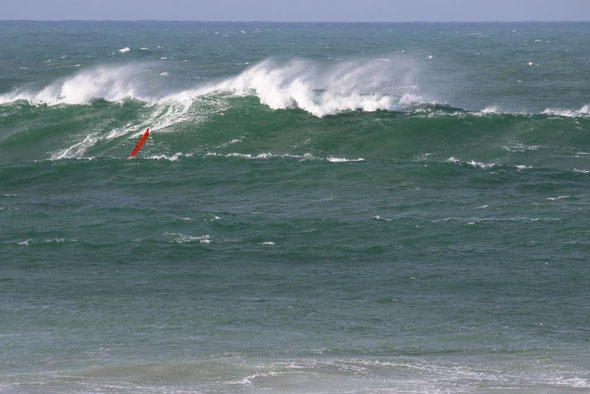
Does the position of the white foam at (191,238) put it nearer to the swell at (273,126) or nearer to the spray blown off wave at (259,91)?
the swell at (273,126)

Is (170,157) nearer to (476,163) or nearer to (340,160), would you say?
(340,160)

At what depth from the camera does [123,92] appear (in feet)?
132

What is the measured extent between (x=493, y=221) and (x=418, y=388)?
32.8ft

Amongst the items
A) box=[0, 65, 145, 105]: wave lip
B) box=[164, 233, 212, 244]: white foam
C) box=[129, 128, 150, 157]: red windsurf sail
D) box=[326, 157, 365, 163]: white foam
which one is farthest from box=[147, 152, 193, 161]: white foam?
box=[164, 233, 212, 244]: white foam

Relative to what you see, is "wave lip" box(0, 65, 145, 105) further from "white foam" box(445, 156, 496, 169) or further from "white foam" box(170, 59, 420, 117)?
"white foam" box(445, 156, 496, 169)

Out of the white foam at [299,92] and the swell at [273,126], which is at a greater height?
the white foam at [299,92]

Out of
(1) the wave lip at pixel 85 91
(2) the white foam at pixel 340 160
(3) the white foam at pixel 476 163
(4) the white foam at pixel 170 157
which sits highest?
(1) the wave lip at pixel 85 91

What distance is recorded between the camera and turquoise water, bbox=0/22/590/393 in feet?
45.5

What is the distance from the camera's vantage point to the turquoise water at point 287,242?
13.9 metres

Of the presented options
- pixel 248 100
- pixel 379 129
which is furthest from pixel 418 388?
pixel 248 100

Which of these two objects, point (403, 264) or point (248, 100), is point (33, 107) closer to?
point (248, 100)

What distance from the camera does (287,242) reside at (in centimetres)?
2067

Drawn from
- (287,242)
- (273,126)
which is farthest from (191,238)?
(273,126)

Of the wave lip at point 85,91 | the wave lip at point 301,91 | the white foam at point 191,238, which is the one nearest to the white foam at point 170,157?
the wave lip at point 301,91
